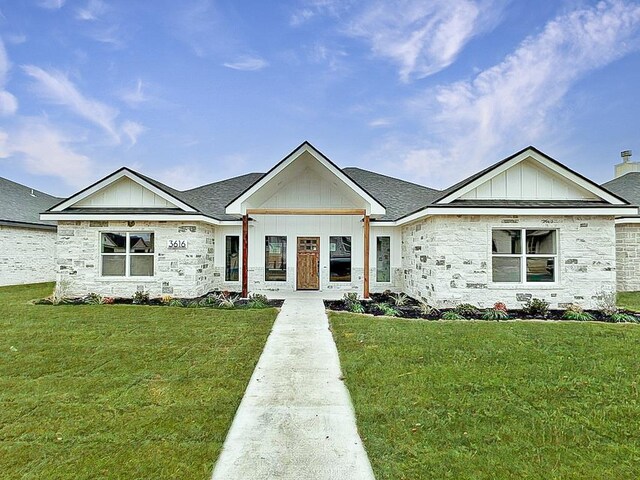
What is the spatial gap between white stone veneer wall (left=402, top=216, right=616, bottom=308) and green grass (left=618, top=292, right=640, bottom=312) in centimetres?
111

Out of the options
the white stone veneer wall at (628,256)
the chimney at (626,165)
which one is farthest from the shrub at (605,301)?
the chimney at (626,165)

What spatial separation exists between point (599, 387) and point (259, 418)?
431 cm

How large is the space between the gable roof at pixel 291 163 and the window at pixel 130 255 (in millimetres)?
3207

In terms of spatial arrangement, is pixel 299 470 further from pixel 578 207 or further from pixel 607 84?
pixel 607 84

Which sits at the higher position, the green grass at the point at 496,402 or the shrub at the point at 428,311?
the shrub at the point at 428,311

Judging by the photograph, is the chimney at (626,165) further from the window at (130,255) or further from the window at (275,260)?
the window at (130,255)

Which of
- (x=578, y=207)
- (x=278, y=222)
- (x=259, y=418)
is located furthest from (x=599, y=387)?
(x=278, y=222)

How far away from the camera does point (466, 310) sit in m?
9.70

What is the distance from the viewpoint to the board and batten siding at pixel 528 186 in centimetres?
1074

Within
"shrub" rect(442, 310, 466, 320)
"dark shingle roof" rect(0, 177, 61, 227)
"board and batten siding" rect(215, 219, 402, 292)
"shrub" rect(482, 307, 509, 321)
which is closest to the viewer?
"shrub" rect(442, 310, 466, 320)

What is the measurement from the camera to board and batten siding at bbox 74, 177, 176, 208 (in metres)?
12.6

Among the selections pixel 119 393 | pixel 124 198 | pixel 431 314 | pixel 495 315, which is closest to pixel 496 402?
pixel 119 393

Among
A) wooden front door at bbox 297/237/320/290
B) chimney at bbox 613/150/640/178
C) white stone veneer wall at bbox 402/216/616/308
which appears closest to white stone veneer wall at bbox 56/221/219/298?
wooden front door at bbox 297/237/320/290

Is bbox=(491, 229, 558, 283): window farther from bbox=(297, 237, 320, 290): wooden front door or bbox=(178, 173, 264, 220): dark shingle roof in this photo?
bbox=(178, 173, 264, 220): dark shingle roof
